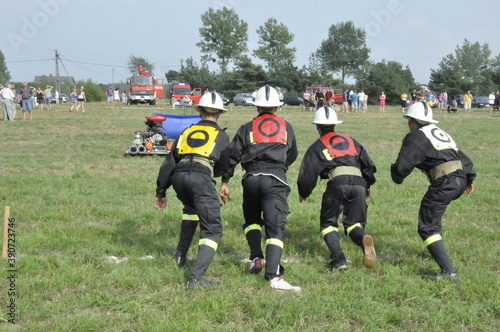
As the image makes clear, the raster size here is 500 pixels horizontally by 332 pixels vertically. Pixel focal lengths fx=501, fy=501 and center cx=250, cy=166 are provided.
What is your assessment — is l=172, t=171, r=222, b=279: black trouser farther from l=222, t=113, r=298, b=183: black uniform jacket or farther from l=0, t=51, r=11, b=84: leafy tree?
l=0, t=51, r=11, b=84: leafy tree

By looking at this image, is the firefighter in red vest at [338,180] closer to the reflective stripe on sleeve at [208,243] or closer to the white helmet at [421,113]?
the white helmet at [421,113]

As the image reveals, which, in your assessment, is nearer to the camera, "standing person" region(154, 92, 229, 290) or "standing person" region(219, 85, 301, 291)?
"standing person" region(154, 92, 229, 290)

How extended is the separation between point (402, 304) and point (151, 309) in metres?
2.19

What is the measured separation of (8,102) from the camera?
2300 centimetres

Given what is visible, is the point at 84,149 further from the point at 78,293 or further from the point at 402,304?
the point at 402,304

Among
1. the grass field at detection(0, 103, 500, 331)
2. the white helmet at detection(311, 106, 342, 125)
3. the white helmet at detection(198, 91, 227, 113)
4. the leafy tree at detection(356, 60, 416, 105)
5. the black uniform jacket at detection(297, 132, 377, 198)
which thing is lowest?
the grass field at detection(0, 103, 500, 331)

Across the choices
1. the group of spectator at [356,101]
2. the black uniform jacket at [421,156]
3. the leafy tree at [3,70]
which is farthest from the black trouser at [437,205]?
the leafy tree at [3,70]

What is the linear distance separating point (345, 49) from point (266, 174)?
307ft

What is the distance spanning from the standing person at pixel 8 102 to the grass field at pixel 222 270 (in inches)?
581

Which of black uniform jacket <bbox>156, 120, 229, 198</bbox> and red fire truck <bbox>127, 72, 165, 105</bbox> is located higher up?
red fire truck <bbox>127, 72, 165, 105</bbox>

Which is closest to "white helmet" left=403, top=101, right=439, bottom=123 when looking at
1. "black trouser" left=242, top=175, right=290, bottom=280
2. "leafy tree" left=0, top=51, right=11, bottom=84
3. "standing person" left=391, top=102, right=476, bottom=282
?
"standing person" left=391, top=102, right=476, bottom=282

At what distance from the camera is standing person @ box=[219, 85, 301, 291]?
4.90 metres

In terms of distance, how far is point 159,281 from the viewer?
191 inches

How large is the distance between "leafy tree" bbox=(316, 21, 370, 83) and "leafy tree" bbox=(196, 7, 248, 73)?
18.4m
